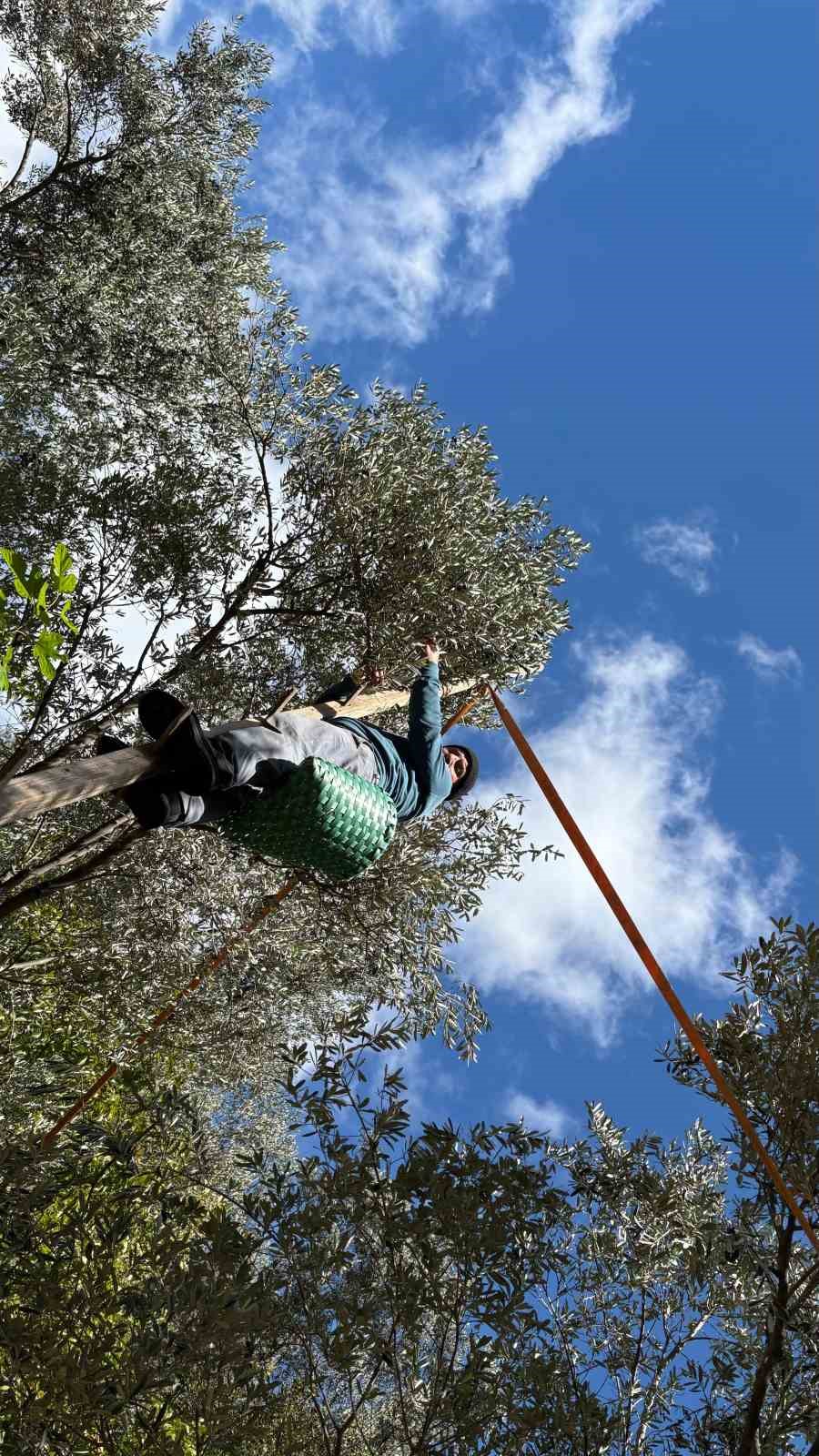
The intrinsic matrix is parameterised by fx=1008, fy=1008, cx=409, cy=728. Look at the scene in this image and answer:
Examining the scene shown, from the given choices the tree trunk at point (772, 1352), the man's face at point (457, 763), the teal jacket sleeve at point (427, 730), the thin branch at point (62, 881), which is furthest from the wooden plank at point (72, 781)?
the tree trunk at point (772, 1352)

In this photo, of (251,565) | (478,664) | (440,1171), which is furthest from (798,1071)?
(251,565)

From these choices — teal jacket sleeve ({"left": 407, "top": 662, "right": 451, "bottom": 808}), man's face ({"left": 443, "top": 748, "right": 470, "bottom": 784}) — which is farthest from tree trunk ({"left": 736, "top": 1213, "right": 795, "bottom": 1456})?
man's face ({"left": 443, "top": 748, "right": 470, "bottom": 784})

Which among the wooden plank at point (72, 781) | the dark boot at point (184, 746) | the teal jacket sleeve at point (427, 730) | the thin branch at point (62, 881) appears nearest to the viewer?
the wooden plank at point (72, 781)

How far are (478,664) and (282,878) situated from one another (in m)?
Answer: 2.93

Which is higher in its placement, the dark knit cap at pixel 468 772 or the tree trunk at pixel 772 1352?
the dark knit cap at pixel 468 772

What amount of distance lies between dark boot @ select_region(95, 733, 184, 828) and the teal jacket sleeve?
1884mm

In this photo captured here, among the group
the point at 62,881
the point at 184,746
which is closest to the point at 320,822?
the point at 184,746

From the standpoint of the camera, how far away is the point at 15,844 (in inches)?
431

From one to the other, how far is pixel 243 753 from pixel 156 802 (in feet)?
1.31

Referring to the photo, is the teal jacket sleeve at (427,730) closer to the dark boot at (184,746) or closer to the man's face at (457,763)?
the man's face at (457,763)

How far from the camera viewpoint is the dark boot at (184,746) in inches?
154

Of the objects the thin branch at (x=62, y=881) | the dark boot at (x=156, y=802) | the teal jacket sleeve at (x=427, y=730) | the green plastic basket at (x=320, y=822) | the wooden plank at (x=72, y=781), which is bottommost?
the wooden plank at (x=72, y=781)

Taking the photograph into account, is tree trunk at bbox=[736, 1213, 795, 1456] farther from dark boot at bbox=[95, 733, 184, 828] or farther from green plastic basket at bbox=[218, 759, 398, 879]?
dark boot at bbox=[95, 733, 184, 828]

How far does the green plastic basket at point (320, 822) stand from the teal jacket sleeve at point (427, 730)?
1.03 m
